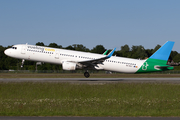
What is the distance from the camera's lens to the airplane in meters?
34.5

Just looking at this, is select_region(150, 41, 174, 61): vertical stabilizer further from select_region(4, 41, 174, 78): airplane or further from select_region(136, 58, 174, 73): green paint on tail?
select_region(136, 58, 174, 73): green paint on tail

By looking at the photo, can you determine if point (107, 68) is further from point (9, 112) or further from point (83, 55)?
point (9, 112)

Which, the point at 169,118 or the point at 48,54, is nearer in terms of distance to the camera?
the point at 169,118

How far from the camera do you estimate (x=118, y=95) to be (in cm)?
1898

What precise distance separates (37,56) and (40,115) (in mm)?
23969

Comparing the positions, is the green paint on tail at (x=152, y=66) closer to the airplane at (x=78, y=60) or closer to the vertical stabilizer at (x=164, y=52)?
the airplane at (x=78, y=60)

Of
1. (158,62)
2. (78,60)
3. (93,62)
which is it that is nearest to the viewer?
(93,62)

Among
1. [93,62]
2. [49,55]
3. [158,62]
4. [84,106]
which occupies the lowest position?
[84,106]

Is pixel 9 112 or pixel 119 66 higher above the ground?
pixel 119 66

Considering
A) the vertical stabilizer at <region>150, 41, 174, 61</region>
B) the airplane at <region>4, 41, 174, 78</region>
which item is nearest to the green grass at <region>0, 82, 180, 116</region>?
the airplane at <region>4, 41, 174, 78</region>

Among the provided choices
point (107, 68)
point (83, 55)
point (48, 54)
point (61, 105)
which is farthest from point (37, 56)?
point (61, 105)

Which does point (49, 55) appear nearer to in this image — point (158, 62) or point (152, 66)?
point (152, 66)

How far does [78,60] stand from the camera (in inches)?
1398

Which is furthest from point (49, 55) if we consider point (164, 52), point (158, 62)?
point (164, 52)
